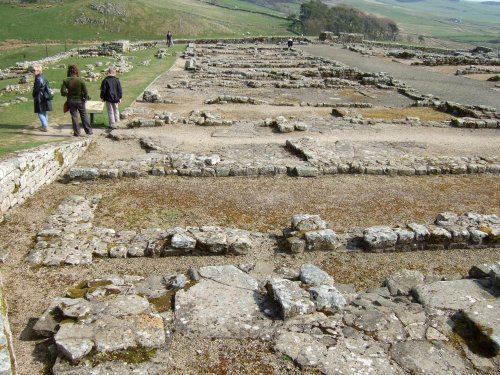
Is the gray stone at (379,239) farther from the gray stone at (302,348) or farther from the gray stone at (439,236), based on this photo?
the gray stone at (302,348)

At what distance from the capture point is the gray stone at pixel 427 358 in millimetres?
4805

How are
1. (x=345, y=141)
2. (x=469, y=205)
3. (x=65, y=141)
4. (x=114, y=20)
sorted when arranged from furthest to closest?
(x=114, y=20) < (x=345, y=141) < (x=65, y=141) < (x=469, y=205)

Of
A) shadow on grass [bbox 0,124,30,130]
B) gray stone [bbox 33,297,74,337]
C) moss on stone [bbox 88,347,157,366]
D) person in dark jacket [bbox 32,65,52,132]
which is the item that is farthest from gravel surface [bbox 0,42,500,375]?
shadow on grass [bbox 0,124,30,130]

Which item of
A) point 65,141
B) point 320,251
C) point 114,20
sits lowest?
point 320,251

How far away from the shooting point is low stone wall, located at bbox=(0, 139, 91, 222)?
8.80 m

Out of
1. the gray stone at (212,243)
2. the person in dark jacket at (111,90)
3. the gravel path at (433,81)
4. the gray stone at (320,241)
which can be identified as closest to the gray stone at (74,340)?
the gray stone at (212,243)

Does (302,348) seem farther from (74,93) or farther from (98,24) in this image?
(98,24)

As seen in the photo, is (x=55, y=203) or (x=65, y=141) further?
(x=65, y=141)

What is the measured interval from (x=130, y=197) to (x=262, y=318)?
571cm

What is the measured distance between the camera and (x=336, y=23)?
3206 inches

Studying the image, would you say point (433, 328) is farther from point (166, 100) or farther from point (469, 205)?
point (166, 100)

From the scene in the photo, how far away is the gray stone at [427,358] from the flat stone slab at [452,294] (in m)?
0.92

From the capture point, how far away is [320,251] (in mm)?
8023

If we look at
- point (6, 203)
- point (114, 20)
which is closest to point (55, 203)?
point (6, 203)
